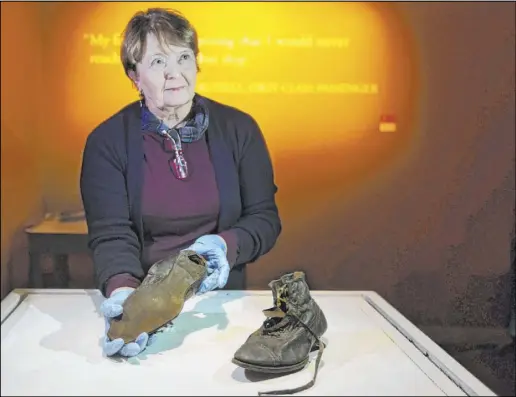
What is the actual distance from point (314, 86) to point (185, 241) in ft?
1.65

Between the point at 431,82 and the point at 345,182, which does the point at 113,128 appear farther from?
the point at 431,82

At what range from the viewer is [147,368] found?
44.4 inches

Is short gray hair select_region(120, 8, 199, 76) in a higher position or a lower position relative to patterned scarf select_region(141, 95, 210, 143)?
higher

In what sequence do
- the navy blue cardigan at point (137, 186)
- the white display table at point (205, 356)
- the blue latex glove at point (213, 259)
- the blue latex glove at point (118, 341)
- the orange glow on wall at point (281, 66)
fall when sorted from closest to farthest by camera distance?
the white display table at point (205, 356)
the blue latex glove at point (118, 341)
the blue latex glove at point (213, 259)
the navy blue cardigan at point (137, 186)
the orange glow on wall at point (281, 66)

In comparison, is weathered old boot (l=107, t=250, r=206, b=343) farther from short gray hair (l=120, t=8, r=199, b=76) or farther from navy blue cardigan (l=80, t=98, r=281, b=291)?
short gray hair (l=120, t=8, r=199, b=76)

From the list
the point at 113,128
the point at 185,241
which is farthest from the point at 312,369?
the point at 113,128

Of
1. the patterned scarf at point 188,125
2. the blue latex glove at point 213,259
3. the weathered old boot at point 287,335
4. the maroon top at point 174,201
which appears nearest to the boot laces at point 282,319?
the weathered old boot at point 287,335

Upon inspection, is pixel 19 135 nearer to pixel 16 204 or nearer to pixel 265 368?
pixel 16 204

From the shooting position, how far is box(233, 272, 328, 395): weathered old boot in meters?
1.11

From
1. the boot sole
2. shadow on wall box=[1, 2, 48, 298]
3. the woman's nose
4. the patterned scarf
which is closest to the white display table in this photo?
the boot sole

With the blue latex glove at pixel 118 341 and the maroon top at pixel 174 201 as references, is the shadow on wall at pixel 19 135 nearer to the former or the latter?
the maroon top at pixel 174 201

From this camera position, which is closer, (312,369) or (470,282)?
(312,369)

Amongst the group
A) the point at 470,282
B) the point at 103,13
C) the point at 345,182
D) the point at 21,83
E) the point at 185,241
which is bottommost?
the point at 470,282

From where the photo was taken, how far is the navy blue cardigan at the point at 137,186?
146 cm
